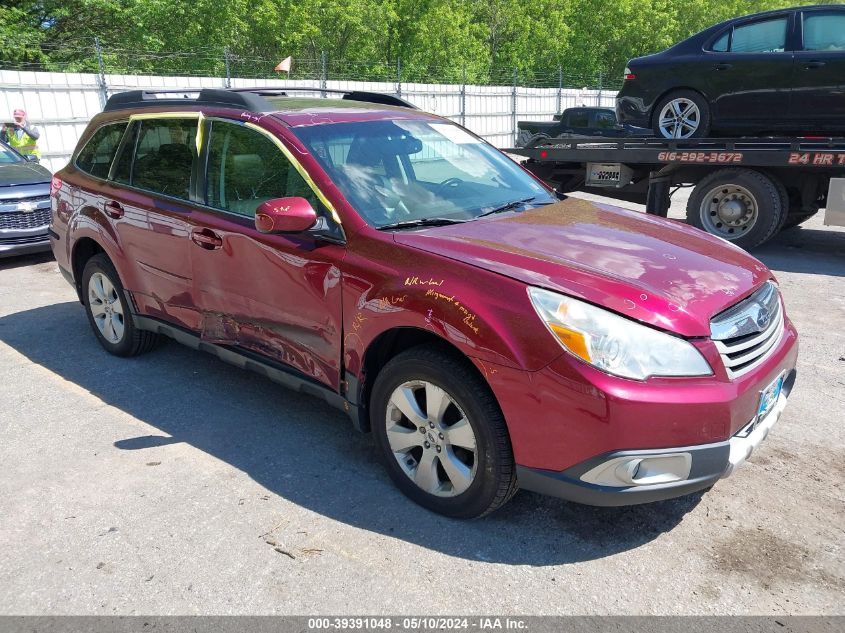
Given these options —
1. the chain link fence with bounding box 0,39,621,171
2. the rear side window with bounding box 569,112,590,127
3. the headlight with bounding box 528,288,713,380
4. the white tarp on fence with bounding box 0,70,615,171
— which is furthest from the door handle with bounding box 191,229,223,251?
A: the rear side window with bounding box 569,112,590,127

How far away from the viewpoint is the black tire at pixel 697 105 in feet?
29.4

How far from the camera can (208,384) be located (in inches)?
189

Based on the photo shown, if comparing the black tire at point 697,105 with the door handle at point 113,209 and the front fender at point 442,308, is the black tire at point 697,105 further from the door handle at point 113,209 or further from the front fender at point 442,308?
the front fender at point 442,308

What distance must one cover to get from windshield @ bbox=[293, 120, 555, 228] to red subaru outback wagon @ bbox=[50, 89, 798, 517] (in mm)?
14

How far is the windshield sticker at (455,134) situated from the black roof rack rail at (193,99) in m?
1.00

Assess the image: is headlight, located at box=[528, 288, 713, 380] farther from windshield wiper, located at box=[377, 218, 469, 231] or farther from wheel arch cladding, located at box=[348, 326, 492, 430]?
windshield wiper, located at box=[377, 218, 469, 231]

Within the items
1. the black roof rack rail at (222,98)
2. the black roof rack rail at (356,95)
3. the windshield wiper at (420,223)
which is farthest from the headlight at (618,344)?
the black roof rack rail at (356,95)

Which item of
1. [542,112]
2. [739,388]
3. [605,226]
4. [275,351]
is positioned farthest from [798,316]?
[542,112]

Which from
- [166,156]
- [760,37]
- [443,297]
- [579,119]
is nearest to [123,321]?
[166,156]

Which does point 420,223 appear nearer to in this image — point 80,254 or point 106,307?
point 106,307

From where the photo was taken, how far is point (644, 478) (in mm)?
2721

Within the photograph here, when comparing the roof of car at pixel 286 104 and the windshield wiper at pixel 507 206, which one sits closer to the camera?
the windshield wiper at pixel 507 206

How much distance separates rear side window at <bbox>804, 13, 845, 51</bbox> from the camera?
791 centimetres

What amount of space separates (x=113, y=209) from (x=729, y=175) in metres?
6.67
